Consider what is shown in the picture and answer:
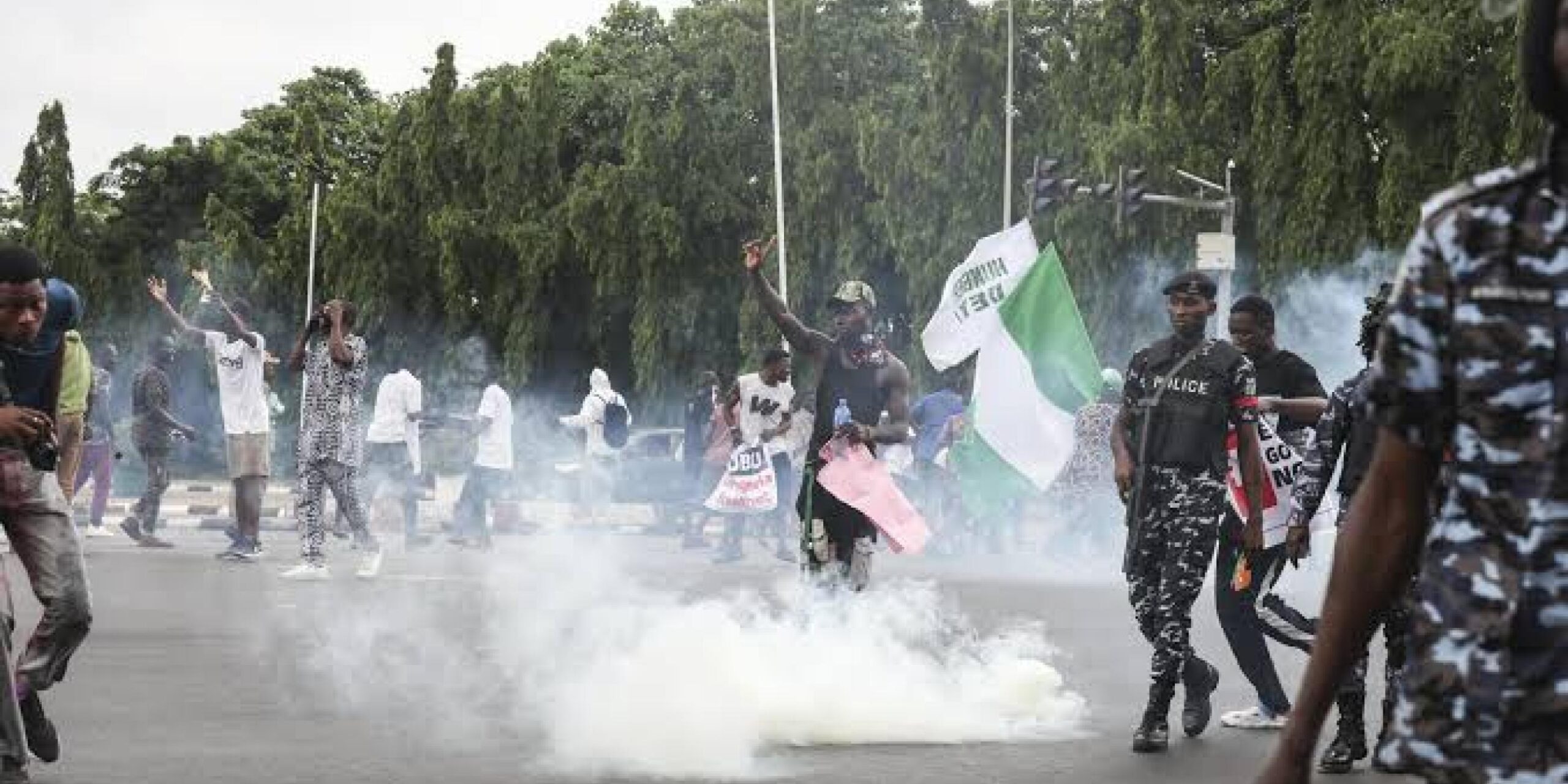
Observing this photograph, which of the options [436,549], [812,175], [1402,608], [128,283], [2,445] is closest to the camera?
[2,445]

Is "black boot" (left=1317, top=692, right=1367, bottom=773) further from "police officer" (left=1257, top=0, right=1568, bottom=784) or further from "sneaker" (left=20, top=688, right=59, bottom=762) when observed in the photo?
"police officer" (left=1257, top=0, right=1568, bottom=784)

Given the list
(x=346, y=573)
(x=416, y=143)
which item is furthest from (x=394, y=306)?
(x=346, y=573)

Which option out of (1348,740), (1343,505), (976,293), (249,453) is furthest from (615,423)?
(1343,505)

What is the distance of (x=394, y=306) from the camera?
51156 mm

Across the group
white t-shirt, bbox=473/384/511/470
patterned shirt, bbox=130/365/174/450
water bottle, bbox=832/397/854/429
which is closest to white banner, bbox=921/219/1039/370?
white t-shirt, bbox=473/384/511/470

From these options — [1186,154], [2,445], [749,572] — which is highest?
[1186,154]

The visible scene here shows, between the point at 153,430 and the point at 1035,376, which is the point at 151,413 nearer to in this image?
the point at 153,430

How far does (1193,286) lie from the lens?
8.80 metres

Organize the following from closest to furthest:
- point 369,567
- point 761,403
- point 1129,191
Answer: point 369,567 → point 761,403 → point 1129,191

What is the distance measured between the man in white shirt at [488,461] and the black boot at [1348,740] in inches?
539

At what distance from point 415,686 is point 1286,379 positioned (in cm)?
Result: 381

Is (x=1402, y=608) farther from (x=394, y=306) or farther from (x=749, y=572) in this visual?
(x=394, y=306)

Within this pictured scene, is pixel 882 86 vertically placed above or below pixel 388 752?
above

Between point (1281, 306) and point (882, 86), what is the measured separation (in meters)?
17.5
